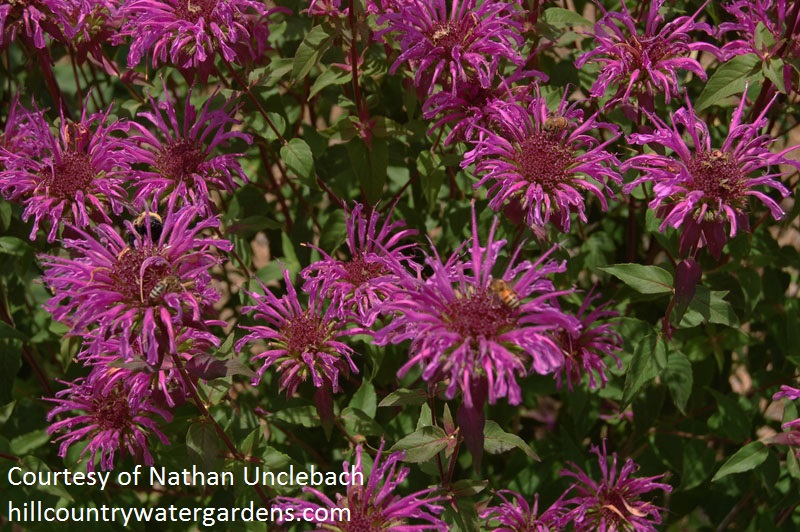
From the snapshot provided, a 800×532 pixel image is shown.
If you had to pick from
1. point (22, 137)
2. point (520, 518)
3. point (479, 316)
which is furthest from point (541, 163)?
point (22, 137)

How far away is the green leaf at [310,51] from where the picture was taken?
6.93ft

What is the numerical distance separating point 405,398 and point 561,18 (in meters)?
1.16

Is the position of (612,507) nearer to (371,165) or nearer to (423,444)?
(423,444)

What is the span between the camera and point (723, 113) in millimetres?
2738

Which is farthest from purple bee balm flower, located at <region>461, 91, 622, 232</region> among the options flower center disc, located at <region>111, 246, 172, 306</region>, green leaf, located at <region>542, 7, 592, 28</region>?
flower center disc, located at <region>111, 246, 172, 306</region>

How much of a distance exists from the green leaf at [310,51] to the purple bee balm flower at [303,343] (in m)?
0.53

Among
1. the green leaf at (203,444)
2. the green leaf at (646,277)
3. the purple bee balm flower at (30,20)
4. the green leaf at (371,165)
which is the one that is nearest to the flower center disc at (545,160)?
the green leaf at (646,277)

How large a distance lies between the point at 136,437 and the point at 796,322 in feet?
6.30

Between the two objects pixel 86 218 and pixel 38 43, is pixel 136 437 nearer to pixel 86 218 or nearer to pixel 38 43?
pixel 86 218

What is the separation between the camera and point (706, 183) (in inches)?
71.1

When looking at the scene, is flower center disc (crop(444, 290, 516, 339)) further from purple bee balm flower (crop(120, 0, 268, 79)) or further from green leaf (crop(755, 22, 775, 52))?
green leaf (crop(755, 22, 775, 52))

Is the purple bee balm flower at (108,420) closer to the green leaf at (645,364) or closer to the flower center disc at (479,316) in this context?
the flower center disc at (479,316)

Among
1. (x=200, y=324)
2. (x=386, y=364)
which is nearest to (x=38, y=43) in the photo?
(x=200, y=324)

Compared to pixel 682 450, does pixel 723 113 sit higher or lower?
higher
